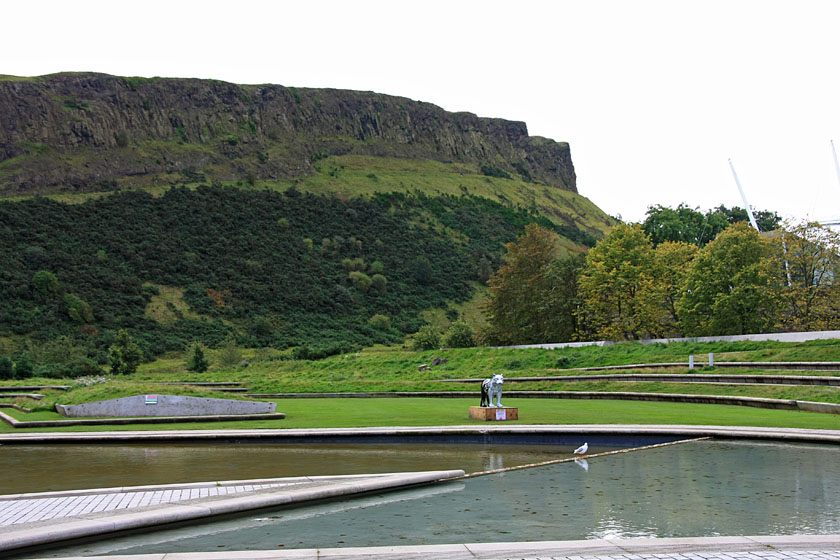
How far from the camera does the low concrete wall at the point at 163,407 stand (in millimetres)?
20578

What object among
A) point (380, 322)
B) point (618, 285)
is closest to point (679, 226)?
point (380, 322)

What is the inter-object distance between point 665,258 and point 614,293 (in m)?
7.63

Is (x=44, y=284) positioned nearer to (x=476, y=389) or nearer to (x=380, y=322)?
(x=380, y=322)

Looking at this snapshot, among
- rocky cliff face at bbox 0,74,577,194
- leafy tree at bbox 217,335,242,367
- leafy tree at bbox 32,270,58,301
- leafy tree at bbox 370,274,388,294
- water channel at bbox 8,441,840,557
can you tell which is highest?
rocky cliff face at bbox 0,74,577,194

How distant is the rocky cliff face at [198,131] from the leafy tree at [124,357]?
5095 centimetres

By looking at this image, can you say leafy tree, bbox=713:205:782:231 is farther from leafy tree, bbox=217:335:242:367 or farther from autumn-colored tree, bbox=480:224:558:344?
leafy tree, bbox=217:335:242:367

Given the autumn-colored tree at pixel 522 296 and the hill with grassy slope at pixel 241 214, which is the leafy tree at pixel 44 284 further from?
the autumn-colored tree at pixel 522 296

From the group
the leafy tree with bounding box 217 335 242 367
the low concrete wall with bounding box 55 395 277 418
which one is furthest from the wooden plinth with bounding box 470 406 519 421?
the leafy tree with bounding box 217 335 242 367

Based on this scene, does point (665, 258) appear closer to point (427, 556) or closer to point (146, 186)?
point (427, 556)

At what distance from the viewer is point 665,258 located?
5294 cm

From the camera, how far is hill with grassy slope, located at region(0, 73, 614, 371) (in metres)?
76.6

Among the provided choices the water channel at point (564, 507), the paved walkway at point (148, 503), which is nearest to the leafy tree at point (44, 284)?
the water channel at point (564, 507)

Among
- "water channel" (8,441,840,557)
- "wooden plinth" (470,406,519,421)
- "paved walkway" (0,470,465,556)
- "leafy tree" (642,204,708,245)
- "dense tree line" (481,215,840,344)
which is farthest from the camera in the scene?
"leafy tree" (642,204,708,245)

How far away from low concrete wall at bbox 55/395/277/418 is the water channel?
812cm
